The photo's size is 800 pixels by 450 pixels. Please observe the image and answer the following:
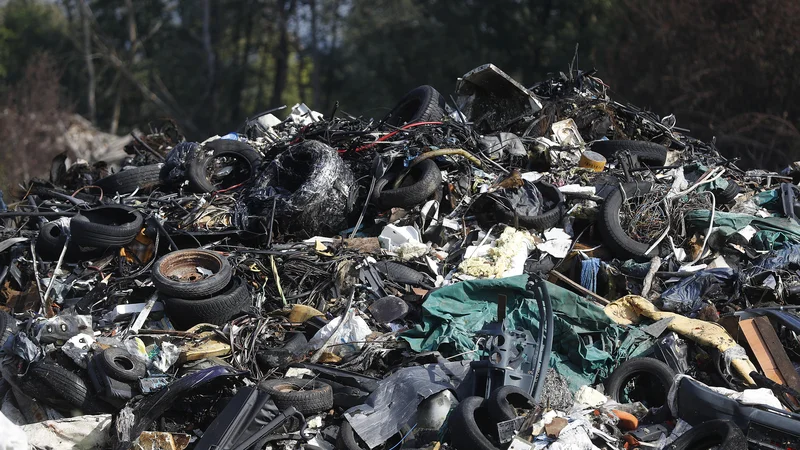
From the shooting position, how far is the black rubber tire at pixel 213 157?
817 centimetres

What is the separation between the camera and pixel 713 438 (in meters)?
4.51

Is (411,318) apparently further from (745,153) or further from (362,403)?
(745,153)

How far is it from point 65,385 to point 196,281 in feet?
4.06

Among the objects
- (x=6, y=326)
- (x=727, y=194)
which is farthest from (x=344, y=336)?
(x=727, y=194)

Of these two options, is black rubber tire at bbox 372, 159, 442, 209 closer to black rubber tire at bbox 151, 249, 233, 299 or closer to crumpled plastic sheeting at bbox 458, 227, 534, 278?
crumpled plastic sheeting at bbox 458, 227, 534, 278

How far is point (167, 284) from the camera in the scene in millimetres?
6133

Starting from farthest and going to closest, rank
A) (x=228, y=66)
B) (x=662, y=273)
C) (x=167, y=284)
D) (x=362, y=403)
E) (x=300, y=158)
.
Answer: (x=228, y=66)
(x=300, y=158)
(x=662, y=273)
(x=167, y=284)
(x=362, y=403)

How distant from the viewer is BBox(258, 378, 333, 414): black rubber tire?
5094 mm

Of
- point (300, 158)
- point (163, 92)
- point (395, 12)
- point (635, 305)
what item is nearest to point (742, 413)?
point (635, 305)

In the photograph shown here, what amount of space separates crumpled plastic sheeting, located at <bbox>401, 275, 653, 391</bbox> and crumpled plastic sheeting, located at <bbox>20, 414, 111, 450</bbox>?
84.6 inches

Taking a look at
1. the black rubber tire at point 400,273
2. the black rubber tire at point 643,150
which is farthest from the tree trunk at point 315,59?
the black rubber tire at point 400,273

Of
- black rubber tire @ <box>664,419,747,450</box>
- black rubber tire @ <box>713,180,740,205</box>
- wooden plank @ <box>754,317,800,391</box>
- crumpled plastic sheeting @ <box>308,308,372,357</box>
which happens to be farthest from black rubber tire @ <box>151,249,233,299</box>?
black rubber tire @ <box>713,180,740,205</box>

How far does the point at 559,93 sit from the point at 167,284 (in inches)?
195

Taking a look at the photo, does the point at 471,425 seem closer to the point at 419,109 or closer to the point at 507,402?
the point at 507,402
